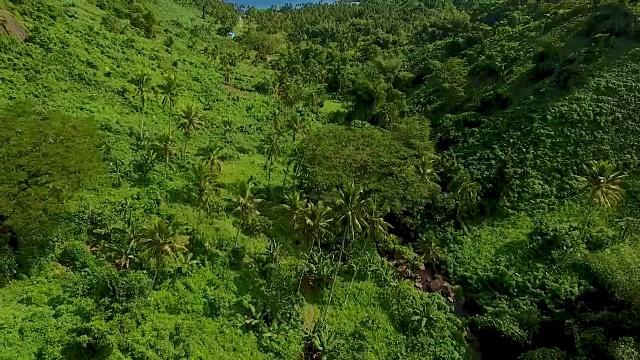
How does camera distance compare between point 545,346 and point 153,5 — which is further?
point 153,5

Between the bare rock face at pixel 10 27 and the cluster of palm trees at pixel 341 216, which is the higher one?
the bare rock face at pixel 10 27

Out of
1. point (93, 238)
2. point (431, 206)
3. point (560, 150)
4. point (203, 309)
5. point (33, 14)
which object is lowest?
point (203, 309)

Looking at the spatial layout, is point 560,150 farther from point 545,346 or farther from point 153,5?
point 153,5

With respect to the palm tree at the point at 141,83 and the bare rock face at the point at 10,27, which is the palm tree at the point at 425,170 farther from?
the bare rock face at the point at 10,27

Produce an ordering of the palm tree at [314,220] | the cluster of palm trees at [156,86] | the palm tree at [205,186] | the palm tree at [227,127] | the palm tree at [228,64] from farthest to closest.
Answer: the palm tree at [228,64] → the palm tree at [227,127] → the cluster of palm trees at [156,86] → the palm tree at [205,186] → the palm tree at [314,220]

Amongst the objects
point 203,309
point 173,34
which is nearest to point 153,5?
point 173,34

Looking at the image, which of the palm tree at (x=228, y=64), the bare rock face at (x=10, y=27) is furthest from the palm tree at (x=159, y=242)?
the palm tree at (x=228, y=64)

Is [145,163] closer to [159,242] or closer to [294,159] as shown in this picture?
[159,242]

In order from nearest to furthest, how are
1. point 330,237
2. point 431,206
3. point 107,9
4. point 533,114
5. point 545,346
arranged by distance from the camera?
point 545,346, point 330,237, point 431,206, point 533,114, point 107,9
